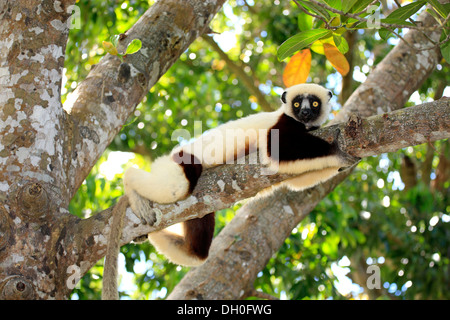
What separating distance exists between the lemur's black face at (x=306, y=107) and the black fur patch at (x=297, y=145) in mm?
212

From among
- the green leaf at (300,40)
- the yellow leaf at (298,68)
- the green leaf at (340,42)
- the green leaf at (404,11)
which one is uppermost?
the green leaf at (404,11)

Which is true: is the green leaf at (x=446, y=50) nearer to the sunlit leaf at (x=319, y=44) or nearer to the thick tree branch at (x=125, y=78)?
the sunlit leaf at (x=319, y=44)

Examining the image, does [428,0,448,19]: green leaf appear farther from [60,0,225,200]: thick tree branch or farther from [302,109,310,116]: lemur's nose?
[60,0,225,200]: thick tree branch

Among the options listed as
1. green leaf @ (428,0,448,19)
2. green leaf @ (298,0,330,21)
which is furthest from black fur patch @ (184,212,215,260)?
green leaf @ (428,0,448,19)

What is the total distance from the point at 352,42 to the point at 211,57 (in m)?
3.17

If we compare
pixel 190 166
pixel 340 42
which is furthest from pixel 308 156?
pixel 190 166

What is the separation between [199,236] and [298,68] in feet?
6.10

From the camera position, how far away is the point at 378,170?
8.69 m

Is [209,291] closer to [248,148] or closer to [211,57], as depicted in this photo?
[248,148]

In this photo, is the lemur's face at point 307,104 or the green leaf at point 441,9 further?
the lemur's face at point 307,104

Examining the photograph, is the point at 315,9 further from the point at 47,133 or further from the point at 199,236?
the point at 199,236

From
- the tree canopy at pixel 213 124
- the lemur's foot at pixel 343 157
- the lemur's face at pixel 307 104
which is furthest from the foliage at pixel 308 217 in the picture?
the lemur's foot at pixel 343 157

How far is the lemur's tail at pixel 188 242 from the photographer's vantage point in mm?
4383
